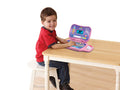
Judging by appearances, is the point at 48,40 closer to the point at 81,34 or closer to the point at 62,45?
the point at 62,45

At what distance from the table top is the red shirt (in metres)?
0.09

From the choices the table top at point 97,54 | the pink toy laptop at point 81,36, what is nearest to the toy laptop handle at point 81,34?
the pink toy laptop at point 81,36

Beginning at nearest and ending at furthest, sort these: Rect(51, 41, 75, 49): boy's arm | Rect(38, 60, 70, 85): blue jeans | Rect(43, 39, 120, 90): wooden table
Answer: Rect(43, 39, 120, 90): wooden table, Rect(51, 41, 75, 49): boy's arm, Rect(38, 60, 70, 85): blue jeans

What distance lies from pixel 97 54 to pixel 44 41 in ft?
2.07

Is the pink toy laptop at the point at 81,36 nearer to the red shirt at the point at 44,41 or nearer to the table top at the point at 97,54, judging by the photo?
the table top at the point at 97,54

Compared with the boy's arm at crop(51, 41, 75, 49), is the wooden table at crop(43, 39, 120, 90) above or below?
below

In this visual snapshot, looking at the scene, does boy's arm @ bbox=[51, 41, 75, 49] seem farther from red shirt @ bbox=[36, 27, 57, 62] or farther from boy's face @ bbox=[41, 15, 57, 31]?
boy's face @ bbox=[41, 15, 57, 31]

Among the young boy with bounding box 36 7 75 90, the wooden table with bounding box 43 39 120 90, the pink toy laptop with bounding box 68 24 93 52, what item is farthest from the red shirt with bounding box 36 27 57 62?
the pink toy laptop with bounding box 68 24 93 52

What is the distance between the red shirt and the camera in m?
2.65

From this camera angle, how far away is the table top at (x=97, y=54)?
2.36m

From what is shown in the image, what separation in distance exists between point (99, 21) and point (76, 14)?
45 centimetres

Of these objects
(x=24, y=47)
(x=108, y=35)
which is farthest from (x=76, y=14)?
(x=24, y=47)

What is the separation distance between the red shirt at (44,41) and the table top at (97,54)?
0.30 ft

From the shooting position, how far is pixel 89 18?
439cm
